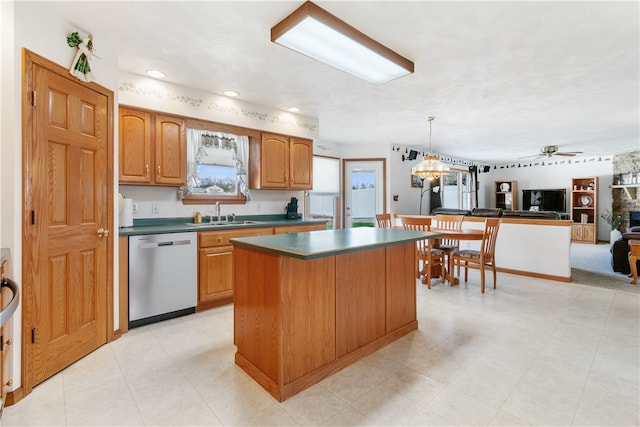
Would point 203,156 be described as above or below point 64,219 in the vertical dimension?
above

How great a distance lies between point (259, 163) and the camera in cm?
407

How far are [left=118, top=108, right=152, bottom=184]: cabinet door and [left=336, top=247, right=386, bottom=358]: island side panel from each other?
7.48 feet

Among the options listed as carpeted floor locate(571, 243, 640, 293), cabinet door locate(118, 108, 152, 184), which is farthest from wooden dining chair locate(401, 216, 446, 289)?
cabinet door locate(118, 108, 152, 184)

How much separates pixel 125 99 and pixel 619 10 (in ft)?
13.0

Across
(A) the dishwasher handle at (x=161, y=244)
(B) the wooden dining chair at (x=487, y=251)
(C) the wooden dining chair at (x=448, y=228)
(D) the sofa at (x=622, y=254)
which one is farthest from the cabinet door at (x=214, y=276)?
(D) the sofa at (x=622, y=254)

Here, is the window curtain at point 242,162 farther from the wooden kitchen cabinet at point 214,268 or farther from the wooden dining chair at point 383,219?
the wooden dining chair at point 383,219

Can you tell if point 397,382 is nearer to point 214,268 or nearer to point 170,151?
point 214,268

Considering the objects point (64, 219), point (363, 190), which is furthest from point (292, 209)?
point (64, 219)

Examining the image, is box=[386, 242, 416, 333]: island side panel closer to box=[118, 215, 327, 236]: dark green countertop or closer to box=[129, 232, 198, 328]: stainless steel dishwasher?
box=[118, 215, 327, 236]: dark green countertop

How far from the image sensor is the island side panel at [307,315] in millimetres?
1850

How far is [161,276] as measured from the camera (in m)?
2.93

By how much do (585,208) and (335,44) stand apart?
959 cm

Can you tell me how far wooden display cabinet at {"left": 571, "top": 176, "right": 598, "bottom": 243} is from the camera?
27.2ft

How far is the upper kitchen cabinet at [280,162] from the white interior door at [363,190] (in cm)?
189
